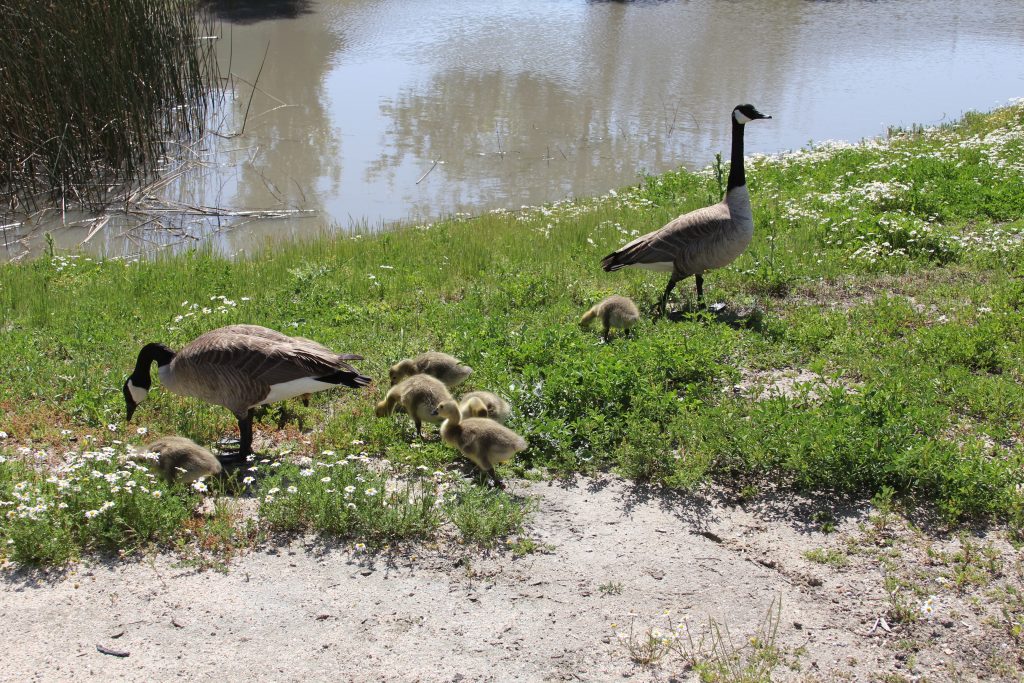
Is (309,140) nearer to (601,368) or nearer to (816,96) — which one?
(816,96)

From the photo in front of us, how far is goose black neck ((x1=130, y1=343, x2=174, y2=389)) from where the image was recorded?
7.11 m

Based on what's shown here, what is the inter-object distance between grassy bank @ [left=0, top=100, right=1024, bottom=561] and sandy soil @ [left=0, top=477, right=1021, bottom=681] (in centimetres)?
41

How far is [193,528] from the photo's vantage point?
584 cm

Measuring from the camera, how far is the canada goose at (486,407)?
697 centimetres

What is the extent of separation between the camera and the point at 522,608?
201 inches

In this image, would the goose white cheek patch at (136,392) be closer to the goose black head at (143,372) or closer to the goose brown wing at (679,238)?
the goose black head at (143,372)

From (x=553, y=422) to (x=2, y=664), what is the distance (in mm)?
3771

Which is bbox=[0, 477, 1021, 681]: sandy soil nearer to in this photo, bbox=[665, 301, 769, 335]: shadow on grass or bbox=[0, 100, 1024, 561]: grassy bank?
bbox=[0, 100, 1024, 561]: grassy bank

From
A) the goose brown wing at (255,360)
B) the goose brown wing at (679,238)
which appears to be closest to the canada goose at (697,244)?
the goose brown wing at (679,238)

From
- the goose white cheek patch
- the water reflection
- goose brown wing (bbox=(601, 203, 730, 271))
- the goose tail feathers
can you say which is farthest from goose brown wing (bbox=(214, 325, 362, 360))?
the water reflection

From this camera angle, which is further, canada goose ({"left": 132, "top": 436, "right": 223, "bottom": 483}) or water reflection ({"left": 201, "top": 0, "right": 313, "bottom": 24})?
water reflection ({"left": 201, "top": 0, "right": 313, "bottom": 24})

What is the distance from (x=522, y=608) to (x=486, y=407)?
214 centimetres

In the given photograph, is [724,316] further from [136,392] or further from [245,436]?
[136,392]

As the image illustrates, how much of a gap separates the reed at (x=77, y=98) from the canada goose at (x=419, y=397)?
1102 cm
